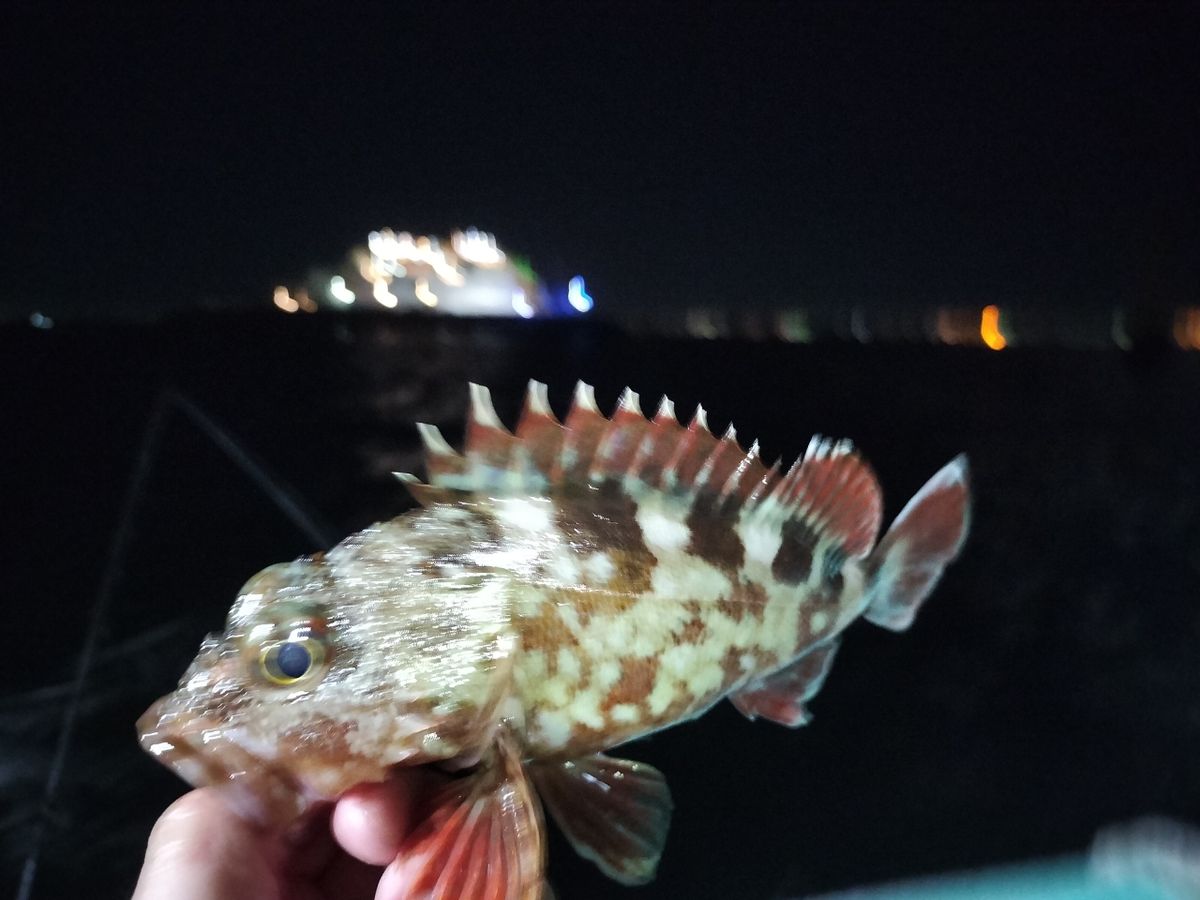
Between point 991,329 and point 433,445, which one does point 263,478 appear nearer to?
point 433,445

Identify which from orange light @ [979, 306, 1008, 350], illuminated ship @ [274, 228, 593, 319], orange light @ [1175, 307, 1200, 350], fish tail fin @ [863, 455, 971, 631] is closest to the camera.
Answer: fish tail fin @ [863, 455, 971, 631]

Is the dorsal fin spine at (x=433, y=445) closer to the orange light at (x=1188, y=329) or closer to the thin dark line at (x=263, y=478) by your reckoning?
the thin dark line at (x=263, y=478)

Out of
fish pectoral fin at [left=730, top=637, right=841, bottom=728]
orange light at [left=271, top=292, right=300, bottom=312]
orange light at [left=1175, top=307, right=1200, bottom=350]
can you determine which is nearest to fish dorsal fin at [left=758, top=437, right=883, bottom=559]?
fish pectoral fin at [left=730, top=637, right=841, bottom=728]

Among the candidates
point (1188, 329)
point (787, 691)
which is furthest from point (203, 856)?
point (1188, 329)

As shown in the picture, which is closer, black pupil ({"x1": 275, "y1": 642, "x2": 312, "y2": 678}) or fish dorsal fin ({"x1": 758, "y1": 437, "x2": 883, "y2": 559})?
black pupil ({"x1": 275, "y1": 642, "x2": 312, "y2": 678})

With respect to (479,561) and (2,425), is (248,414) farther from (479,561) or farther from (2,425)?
(479,561)

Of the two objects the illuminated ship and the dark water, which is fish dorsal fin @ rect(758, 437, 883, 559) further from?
the illuminated ship

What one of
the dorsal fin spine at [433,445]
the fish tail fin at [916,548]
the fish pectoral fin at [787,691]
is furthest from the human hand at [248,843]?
the fish tail fin at [916,548]
